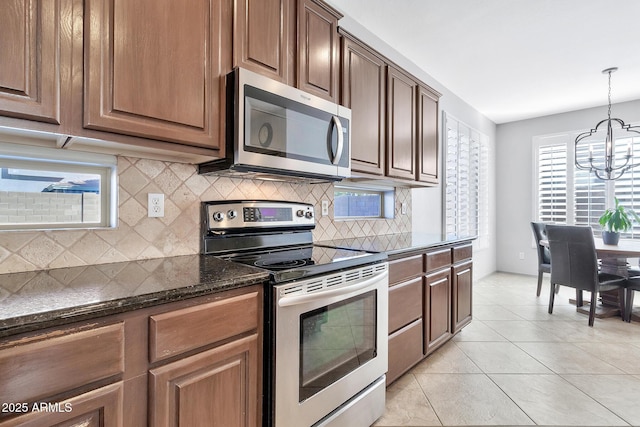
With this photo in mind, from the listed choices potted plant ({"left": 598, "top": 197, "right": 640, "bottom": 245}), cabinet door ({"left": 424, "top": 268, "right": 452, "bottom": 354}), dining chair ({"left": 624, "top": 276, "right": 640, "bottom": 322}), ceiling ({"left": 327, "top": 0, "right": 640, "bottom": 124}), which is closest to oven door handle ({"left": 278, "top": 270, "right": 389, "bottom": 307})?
cabinet door ({"left": 424, "top": 268, "right": 452, "bottom": 354})

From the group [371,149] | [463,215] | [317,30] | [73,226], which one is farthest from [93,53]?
[463,215]

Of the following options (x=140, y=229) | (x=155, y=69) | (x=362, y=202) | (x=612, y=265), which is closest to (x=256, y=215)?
(x=140, y=229)

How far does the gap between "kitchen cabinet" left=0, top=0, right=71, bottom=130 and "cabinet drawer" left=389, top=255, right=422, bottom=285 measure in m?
1.67

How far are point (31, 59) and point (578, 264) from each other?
4.21m

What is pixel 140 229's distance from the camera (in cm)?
145

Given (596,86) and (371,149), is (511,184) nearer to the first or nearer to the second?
(596,86)

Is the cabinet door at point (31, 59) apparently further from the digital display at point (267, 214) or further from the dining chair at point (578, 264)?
the dining chair at point (578, 264)

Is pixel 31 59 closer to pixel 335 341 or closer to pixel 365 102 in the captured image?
pixel 335 341

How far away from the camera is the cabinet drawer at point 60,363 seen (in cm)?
70

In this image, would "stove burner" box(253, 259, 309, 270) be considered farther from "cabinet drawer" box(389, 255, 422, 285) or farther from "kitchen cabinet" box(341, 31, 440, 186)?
"kitchen cabinet" box(341, 31, 440, 186)

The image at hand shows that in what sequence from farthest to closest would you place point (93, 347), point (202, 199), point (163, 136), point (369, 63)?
point (369, 63)
point (202, 199)
point (163, 136)
point (93, 347)

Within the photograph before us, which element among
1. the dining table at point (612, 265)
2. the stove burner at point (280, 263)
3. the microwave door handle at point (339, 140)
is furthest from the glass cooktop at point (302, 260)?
the dining table at point (612, 265)

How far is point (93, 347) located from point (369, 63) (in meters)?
2.17

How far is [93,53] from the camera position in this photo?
3.45ft
